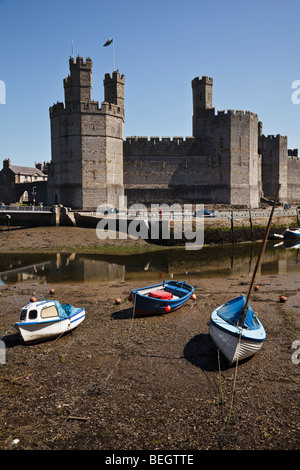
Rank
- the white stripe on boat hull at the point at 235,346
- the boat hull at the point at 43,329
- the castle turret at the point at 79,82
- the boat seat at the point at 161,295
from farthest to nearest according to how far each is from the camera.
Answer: the castle turret at the point at 79,82 → the boat seat at the point at 161,295 → the boat hull at the point at 43,329 → the white stripe on boat hull at the point at 235,346

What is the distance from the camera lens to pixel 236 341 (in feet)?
29.8

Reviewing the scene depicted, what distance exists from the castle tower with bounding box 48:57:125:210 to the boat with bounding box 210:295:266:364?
90.8 ft

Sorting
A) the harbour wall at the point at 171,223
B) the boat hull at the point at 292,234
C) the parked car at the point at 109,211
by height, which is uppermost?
the parked car at the point at 109,211

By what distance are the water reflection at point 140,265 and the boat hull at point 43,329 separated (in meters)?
7.53

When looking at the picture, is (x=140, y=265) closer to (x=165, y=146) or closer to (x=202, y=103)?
(x=165, y=146)

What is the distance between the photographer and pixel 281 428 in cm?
696

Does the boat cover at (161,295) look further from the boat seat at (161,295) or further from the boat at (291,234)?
the boat at (291,234)

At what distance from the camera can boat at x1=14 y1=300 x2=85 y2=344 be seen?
10375 mm

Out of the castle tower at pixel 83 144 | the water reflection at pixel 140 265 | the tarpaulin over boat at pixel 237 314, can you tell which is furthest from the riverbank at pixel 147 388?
the castle tower at pixel 83 144

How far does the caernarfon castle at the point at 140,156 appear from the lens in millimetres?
36062

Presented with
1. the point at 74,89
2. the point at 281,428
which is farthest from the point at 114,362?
the point at 74,89

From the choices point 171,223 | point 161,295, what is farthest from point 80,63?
point 161,295

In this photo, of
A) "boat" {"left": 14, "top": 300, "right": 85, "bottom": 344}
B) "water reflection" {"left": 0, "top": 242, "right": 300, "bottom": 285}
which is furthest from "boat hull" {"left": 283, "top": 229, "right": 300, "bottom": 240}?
"boat" {"left": 14, "top": 300, "right": 85, "bottom": 344}

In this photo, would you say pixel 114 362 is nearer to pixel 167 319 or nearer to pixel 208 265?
pixel 167 319
